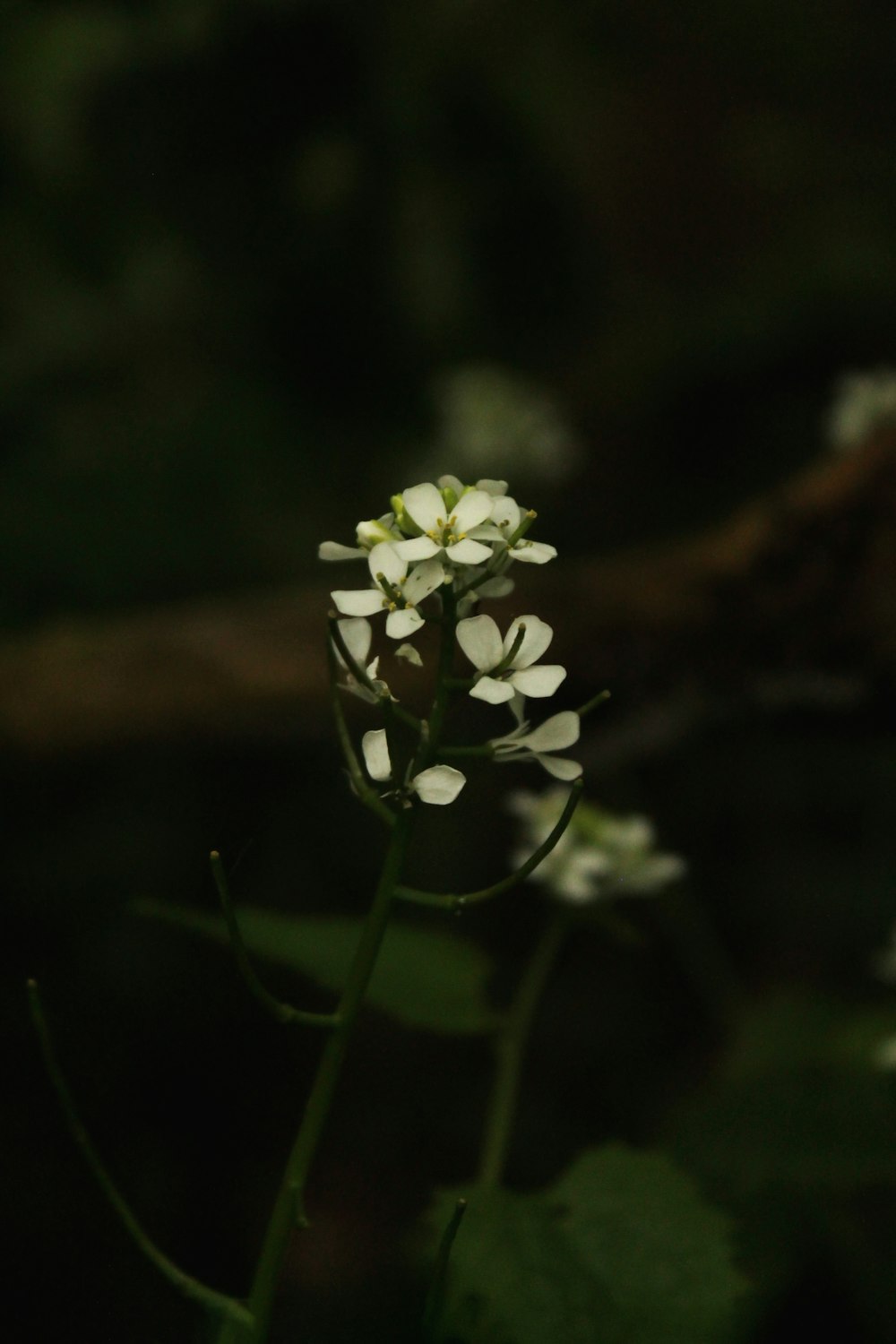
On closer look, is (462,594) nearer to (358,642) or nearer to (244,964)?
(358,642)

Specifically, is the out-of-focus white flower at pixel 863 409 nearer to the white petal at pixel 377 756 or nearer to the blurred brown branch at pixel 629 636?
the blurred brown branch at pixel 629 636

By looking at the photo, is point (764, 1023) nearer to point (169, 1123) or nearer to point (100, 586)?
point (169, 1123)

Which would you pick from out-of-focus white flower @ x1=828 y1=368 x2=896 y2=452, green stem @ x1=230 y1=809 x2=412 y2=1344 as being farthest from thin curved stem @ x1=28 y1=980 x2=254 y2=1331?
out-of-focus white flower @ x1=828 y1=368 x2=896 y2=452

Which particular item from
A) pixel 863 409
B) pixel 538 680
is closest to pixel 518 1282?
pixel 538 680

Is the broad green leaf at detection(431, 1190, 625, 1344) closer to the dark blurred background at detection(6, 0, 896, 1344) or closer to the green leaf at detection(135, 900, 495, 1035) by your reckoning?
the green leaf at detection(135, 900, 495, 1035)

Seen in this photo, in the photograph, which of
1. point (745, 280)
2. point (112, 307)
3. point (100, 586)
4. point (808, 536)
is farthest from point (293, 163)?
point (745, 280)

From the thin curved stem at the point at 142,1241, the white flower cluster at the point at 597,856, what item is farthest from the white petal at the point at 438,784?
the white flower cluster at the point at 597,856
